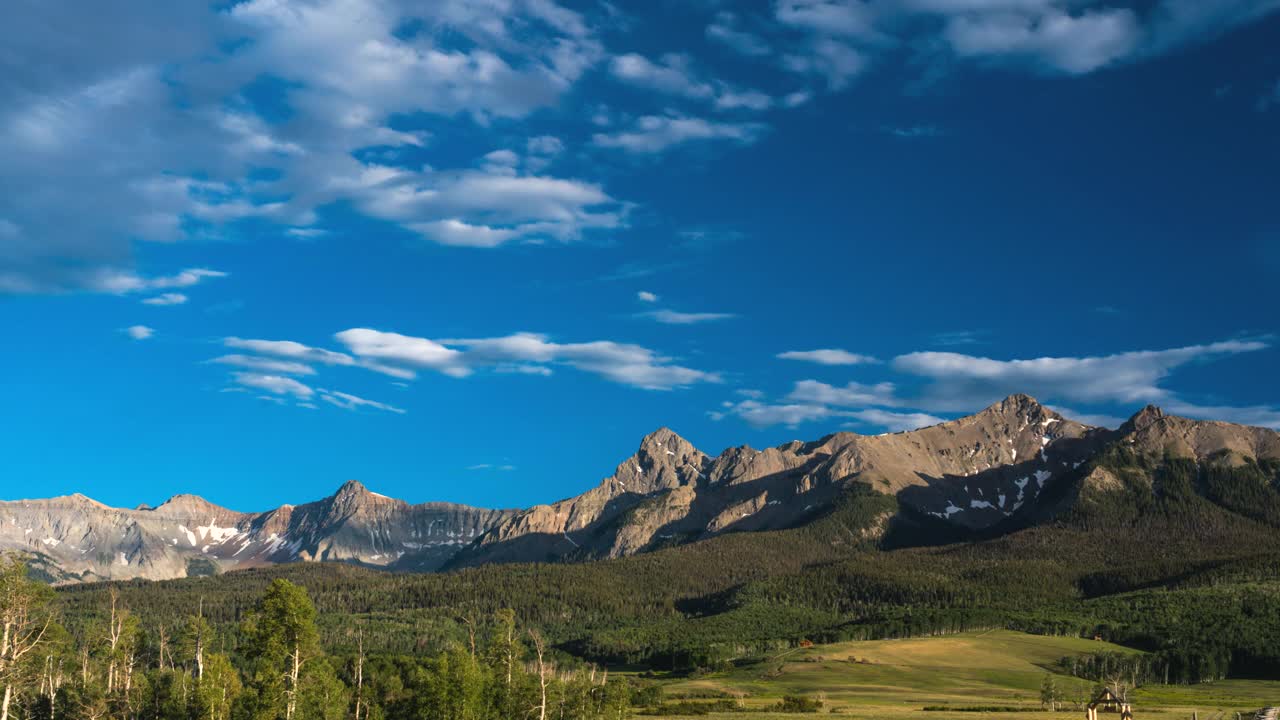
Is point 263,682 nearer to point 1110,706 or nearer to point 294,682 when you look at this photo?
point 294,682

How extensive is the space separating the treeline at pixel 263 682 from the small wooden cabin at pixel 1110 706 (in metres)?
47.5

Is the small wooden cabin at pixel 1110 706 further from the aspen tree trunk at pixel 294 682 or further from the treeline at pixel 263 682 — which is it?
the aspen tree trunk at pixel 294 682

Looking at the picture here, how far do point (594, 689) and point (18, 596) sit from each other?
6969 cm

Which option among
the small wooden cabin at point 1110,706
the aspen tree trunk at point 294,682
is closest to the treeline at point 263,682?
the aspen tree trunk at point 294,682

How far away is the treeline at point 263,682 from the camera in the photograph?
79875 millimetres

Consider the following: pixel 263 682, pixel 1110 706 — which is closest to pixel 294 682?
pixel 263 682

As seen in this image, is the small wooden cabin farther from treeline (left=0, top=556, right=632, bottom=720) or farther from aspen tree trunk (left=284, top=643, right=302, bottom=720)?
aspen tree trunk (left=284, top=643, right=302, bottom=720)

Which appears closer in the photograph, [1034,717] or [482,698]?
[482,698]

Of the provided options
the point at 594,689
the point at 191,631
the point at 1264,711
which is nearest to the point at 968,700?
the point at 1264,711

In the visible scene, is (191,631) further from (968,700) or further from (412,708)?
(968,700)

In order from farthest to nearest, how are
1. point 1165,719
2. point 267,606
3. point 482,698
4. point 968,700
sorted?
1. point 968,700
2. point 1165,719
3. point 482,698
4. point 267,606

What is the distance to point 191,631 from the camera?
140750 mm

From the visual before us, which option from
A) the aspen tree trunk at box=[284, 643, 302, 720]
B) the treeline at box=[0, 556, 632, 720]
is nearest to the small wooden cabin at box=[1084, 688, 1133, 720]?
the treeline at box=[0, 556, 632, 720]

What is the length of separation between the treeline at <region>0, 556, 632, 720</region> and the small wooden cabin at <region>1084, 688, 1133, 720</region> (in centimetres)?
4748
